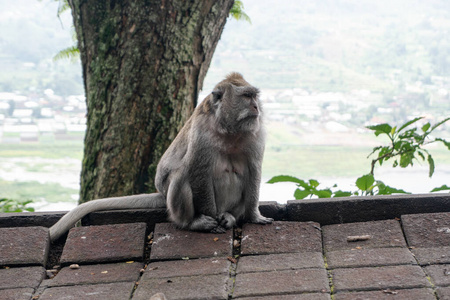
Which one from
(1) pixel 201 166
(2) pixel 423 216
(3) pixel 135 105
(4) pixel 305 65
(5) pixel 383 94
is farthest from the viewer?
(4) pixel 305 65

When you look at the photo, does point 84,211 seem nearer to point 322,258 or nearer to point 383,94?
point 322,258

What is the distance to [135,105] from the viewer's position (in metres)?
5.36

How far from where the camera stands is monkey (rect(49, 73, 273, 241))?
3648mm

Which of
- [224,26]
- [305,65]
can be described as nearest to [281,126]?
[224,26]

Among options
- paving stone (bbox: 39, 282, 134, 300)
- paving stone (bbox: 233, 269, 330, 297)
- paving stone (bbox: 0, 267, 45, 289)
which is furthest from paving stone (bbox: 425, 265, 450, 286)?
paving stone (bbox: 0, 267, 45, 289)

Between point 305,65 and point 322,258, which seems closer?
point 322,258

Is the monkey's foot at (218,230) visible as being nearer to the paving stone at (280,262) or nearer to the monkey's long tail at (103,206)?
the paving stone at (280,262)

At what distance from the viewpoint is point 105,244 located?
136 inches

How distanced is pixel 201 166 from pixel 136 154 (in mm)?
1815

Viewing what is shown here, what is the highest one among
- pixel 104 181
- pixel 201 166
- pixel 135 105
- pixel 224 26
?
pixel 224 26

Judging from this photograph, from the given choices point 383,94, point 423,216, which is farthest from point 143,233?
point 383,94

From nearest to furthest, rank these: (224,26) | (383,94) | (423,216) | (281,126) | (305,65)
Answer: (423,216), (224,26), (281,126), (383,94), (305,65)

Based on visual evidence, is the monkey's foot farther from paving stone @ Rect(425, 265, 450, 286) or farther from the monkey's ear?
paving stone @ Rect(425, 265, 450, 286)

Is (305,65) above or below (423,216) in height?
above
